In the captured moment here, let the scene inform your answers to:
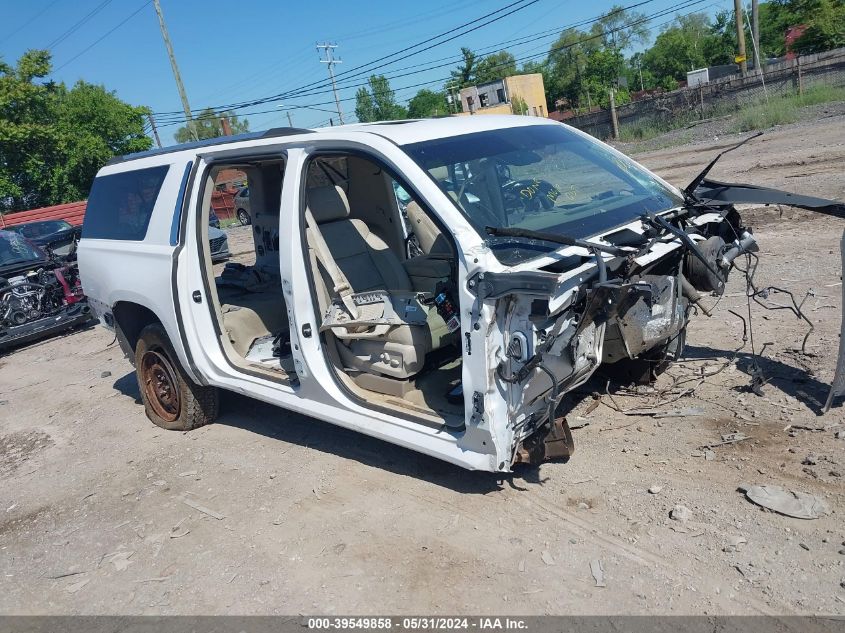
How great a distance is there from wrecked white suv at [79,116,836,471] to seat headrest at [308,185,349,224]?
0.02 metres

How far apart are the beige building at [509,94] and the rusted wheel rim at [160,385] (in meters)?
48.8

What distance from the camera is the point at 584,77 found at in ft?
200

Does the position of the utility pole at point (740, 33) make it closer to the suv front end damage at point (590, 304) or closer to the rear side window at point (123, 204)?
the suv front end damage at point (590, 304)

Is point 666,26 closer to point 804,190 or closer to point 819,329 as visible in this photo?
point 804,190

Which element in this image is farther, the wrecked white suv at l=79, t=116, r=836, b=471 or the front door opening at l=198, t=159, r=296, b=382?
the front door opening at l=198, t=159, r=296, b=382

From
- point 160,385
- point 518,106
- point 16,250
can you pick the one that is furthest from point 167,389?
point 518,106

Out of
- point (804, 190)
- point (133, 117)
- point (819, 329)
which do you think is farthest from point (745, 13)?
point (819, 329)

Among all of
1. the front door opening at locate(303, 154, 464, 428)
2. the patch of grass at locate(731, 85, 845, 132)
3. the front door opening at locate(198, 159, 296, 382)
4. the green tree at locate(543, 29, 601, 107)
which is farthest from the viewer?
the green tree at locate(543, 29, 601, 107)

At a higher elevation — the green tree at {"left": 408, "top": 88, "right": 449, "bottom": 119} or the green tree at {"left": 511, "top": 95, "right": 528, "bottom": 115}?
the green tree at {"left": 408, "top": 88, "right": 449, "bottom": 119}

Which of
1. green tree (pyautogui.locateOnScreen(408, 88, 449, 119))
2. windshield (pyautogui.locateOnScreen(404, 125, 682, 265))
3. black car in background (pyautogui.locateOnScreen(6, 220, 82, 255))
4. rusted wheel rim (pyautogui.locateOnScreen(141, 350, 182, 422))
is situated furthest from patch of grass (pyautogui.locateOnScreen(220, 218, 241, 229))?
green tree (pyautogui.locateOnScreen(408, 88, 449, 119))

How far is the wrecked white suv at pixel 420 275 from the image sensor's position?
10.9 feet

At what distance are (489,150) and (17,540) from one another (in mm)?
3916

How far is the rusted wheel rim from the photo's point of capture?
5457 mm

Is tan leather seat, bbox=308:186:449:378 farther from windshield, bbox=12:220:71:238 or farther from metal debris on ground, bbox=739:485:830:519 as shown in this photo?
windshield, bbox=12:220:71:238
